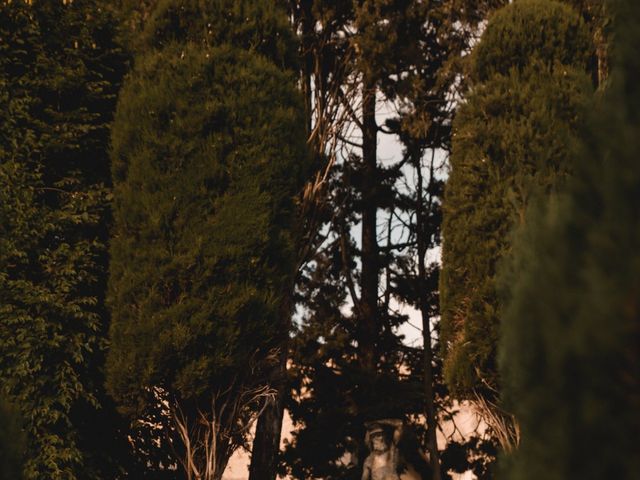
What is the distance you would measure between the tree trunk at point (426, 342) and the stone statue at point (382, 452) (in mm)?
1162

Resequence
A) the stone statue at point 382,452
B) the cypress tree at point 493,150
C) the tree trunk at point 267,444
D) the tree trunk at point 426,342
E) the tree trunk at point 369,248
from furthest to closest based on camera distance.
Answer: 1. the tree trunk at point 369,248
2. the tree trunk at point 426,342
3. the stone statue at point 382,452
4. the tree trunk at point 267,444
5. the cypress tree at point 493,150

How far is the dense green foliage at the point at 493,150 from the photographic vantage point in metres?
8.30

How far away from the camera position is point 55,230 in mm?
7648

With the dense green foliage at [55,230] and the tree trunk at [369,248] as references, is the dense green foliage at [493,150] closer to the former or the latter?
the dense green foliage at [55,230]

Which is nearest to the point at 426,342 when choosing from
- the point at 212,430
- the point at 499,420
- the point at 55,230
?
the point at 499,420

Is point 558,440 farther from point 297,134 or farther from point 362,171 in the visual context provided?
point 362,171

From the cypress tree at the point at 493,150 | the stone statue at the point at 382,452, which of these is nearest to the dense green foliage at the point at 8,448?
the cypress tree at the point at 493,150

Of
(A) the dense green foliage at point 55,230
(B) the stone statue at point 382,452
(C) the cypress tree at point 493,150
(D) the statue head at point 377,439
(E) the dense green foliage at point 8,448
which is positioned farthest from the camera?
(D) the statue head at point 377,439

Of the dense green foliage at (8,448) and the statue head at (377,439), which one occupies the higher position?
the statue head at (377,439)

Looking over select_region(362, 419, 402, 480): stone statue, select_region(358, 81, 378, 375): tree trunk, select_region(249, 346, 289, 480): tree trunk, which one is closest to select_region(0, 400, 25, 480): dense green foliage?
select_region(249, 346, 289, 480): tree trunk

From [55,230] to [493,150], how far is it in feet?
17.8

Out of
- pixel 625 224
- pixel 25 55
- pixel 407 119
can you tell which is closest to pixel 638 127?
pixel 625 224

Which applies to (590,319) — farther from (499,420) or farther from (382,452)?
(382,452)

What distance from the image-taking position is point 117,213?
7.68 meters
